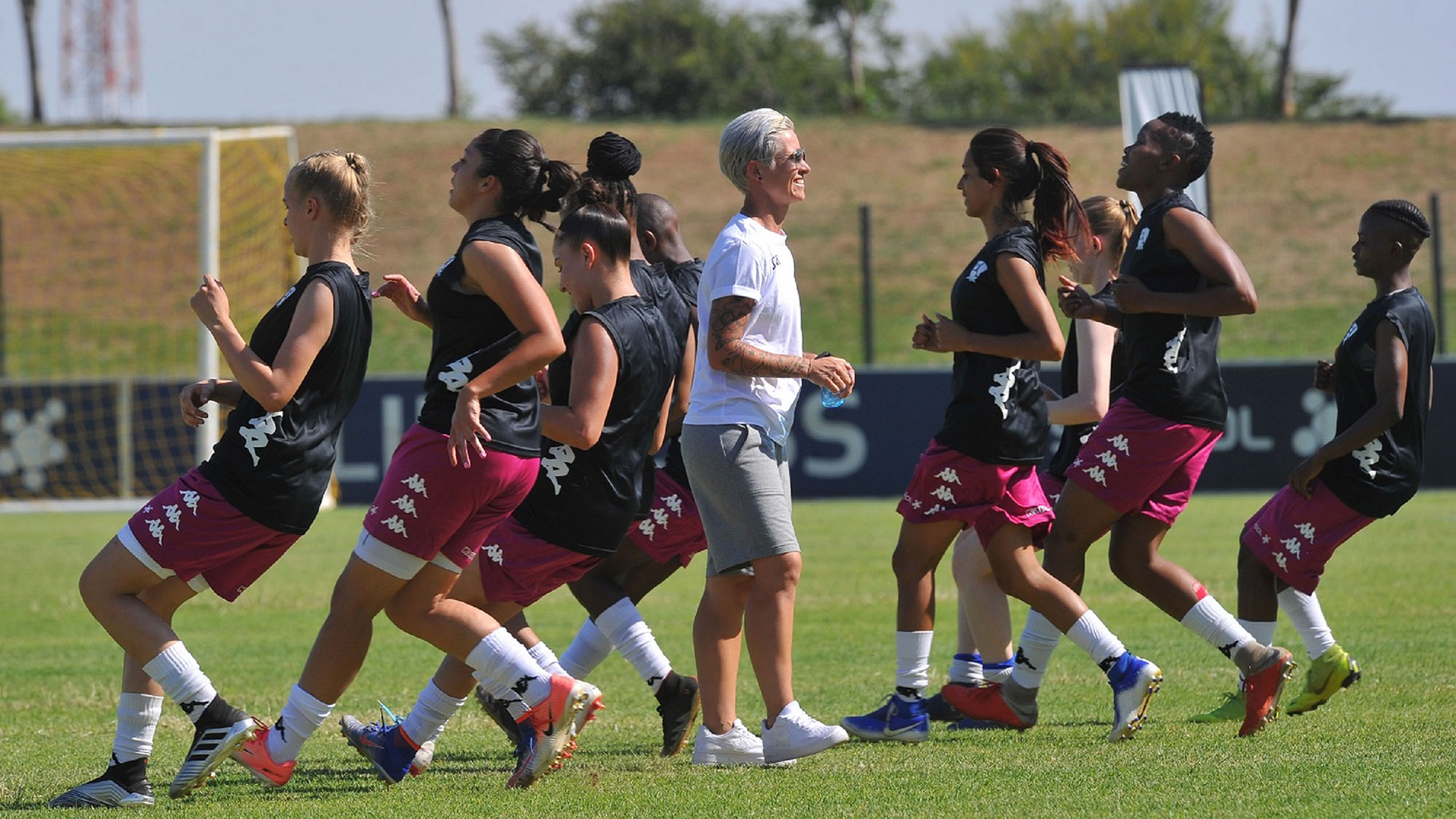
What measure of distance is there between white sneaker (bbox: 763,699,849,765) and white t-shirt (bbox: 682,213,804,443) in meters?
0.87

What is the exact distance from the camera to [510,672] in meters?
4.71

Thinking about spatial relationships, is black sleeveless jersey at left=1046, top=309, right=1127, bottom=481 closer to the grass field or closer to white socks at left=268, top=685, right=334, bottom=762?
the grass field

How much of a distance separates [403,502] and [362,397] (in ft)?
41.3

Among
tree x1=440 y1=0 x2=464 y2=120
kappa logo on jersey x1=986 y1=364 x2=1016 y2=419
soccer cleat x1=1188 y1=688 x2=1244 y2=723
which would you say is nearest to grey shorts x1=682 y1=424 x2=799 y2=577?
kappa logo on jersey x1=986 y1=364 x2=1016 y2=419

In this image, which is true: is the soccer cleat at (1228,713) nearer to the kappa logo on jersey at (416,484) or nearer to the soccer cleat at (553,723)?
the soccer cleat at (553,723)

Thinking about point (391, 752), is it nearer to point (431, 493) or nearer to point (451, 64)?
point (431, 493)

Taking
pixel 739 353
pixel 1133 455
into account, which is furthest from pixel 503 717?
pixel 1133 455

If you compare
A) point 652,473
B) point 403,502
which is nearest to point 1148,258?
point 652,473

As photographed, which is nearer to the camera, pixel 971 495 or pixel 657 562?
pixel 971 495

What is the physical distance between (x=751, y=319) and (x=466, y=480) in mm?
1006

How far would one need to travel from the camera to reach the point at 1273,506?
593 cm

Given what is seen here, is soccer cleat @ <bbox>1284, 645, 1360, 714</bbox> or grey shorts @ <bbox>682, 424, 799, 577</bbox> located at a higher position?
grey shorts @ <bbox>682, 424, 799, 577</bbox>

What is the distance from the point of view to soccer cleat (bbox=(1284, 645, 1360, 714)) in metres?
5.57

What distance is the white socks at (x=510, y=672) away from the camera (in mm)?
4672
